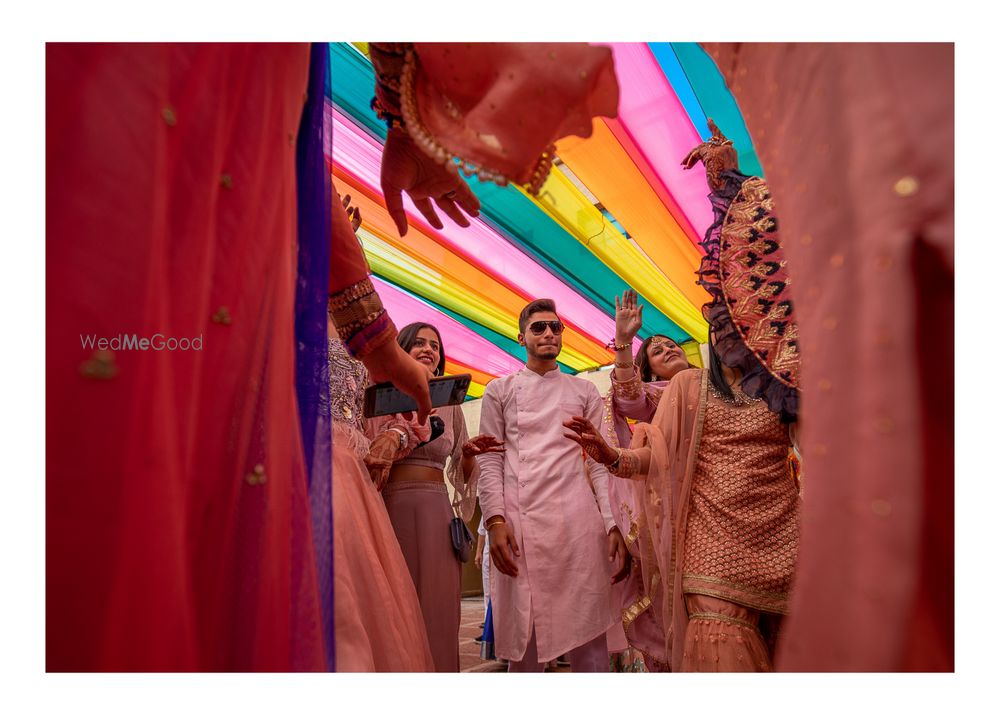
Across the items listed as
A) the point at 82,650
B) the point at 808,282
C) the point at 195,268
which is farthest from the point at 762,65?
the point at 82,650

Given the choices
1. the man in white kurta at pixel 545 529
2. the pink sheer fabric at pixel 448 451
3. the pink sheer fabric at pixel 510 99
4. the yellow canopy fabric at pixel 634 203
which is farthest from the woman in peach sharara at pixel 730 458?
the yellow canopy fabric at pixel 634 203

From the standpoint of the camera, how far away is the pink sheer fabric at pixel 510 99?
2.70ft

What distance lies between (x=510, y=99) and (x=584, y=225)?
8.40 feet

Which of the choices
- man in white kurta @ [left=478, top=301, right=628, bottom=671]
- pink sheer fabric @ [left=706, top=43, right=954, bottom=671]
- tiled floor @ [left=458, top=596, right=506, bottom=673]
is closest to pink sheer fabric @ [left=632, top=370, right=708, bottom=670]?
man in white kurta @ [left=478, top=301, right=628, bottom=671]

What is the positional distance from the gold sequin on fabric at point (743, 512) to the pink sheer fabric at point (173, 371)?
3.75 feet

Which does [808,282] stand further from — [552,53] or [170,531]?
[170,531]

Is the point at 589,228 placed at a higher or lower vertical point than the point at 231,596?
higher

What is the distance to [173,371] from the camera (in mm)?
625

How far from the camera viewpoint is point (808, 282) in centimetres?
62

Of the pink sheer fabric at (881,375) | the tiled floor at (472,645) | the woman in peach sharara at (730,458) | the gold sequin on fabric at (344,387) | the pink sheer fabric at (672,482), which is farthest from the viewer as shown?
the tiled floor at (472,645)

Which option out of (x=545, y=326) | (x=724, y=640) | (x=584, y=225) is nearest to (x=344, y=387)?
(x=545, y=326)

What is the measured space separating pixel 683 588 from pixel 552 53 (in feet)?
4.37

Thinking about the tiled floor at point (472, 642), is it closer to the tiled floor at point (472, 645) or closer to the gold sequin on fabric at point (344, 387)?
the tiled floor at point (472, 645)

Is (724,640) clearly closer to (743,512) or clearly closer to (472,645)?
(743,512)
